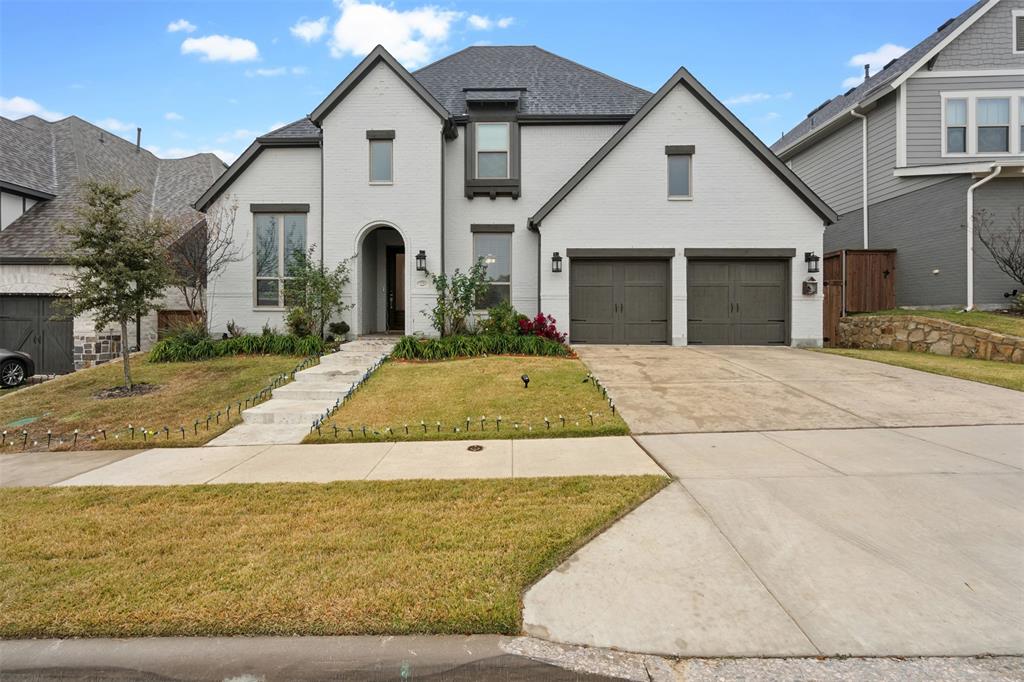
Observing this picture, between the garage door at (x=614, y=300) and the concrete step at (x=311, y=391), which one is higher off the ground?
the garage door at (x=614, y=300)

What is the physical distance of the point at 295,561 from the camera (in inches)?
119

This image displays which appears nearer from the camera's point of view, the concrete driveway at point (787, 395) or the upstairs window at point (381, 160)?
the concrete driveway at point (787, 395)

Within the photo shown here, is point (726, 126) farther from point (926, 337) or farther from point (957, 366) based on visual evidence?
point (957, 366)

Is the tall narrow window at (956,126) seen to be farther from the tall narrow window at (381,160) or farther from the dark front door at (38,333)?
the dark front door at (38,333)

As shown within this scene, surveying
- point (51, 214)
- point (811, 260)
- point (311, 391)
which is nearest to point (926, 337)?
point (811, 260)

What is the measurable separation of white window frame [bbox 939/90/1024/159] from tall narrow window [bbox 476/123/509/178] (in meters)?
13.3

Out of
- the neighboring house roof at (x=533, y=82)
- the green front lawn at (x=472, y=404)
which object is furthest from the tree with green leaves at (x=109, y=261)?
the neighboring house roof at (x=533, y=82)

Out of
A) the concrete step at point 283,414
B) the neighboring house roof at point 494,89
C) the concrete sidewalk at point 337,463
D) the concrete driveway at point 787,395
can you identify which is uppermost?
the neighboring house roof at point 494,89

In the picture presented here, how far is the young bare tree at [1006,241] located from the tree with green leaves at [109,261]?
20.5m

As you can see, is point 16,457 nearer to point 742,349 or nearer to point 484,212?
point 484,212

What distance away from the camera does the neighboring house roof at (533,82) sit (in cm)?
1434

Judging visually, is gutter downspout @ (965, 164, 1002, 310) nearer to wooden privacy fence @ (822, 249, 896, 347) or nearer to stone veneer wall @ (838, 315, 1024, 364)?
wooden privacy fence @ (822, 249, 896, 347)

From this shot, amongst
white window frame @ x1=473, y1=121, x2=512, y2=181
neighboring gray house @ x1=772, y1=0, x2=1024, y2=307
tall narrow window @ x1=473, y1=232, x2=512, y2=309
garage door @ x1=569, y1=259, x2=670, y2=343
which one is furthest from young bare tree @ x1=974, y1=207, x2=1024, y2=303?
white window frame @ x1=473, y1=121, x2=512, y2=181

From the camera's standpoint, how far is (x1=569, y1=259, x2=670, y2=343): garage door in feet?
43.1
